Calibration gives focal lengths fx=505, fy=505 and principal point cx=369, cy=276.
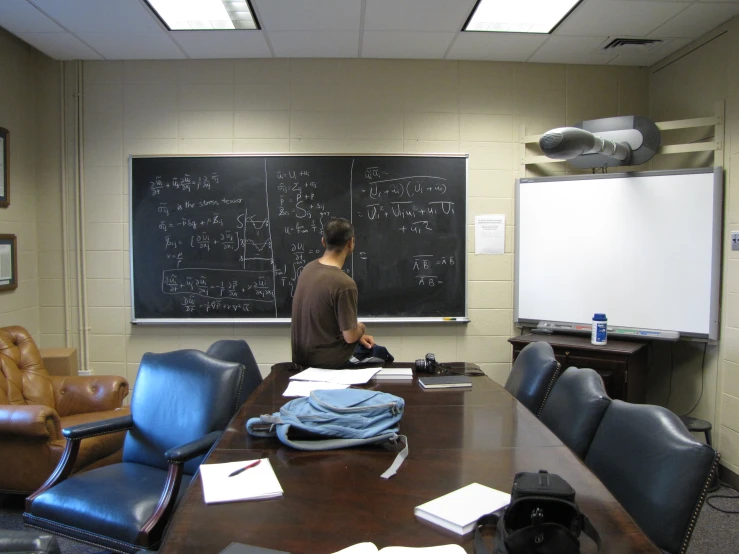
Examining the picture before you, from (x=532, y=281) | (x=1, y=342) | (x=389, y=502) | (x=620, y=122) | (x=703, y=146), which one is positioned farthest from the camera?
(x=532, y=281)

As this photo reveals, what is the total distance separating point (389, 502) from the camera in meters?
1.26

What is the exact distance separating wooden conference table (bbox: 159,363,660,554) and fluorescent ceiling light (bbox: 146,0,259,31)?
8.05 feet

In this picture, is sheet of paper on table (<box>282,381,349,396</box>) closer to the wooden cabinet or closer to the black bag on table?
the black bag on table

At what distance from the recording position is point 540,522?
1014mm

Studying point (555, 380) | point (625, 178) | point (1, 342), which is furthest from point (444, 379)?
point (1, 342)

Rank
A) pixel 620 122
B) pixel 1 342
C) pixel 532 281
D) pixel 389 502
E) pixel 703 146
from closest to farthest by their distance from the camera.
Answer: pixel 389 502
pixel 1 342
pixel 703 146
pixel 620 122
pixel 532 281

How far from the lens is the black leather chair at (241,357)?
2737 mm

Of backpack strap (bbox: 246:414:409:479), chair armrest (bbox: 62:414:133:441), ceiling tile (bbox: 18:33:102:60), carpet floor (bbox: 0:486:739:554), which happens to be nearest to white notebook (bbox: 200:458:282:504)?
backpack strap (bbox: 246:414:409:479)

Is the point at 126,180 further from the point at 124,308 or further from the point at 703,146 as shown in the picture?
the point at 703,146

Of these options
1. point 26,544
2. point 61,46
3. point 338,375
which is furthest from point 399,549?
point 61,46

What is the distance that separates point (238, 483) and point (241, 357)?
1.49 meters

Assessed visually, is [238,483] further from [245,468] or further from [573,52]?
[573,52]

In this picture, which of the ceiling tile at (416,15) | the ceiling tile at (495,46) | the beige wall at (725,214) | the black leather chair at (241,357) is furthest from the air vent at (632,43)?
the black leather chair at (241,357)

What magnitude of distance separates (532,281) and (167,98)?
10.1 feet
